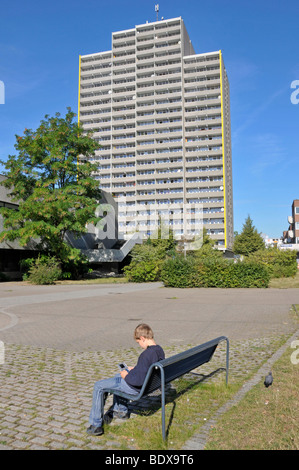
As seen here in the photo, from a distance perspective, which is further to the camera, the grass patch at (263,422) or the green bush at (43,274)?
the green bush at (43,274)

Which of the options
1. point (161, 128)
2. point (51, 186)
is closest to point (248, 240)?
point (161, 128)

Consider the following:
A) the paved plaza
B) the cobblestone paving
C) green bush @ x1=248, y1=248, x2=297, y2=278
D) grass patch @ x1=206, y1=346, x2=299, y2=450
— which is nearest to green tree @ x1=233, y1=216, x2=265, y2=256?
green bush @ x1=248, y1=248, x2=297, y2=278

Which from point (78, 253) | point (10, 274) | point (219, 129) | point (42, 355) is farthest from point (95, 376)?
Answer: point (219, 129)

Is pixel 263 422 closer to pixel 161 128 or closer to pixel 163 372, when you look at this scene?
pixel 163 372

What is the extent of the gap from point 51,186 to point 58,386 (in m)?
30.6

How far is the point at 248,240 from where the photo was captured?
67562mm

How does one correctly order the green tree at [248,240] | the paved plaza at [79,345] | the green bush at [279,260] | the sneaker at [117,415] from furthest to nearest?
the green tree at [248,240], the green bush at [279,260], the sneaker at [117,415], the paved plaza at [79,345]

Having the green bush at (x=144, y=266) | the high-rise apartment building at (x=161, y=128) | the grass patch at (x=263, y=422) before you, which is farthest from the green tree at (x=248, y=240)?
the grass patch at (x=263, y=422)

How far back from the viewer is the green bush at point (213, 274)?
2464 centimetres

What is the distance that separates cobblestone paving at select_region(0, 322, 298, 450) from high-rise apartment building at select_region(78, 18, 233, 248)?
76.4 meters

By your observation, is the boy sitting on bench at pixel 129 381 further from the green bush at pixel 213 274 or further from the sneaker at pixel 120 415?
the green bush at pixel 213 274

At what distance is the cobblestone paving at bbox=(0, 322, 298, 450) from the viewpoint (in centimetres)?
350
